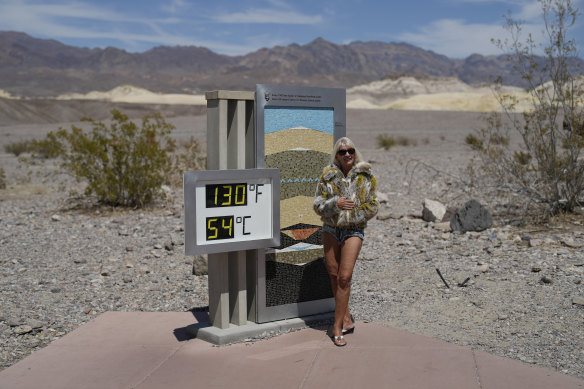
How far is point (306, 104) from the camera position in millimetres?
5562

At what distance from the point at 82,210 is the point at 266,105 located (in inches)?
284

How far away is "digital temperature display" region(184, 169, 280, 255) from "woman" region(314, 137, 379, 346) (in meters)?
0.50

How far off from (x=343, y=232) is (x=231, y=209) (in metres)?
0.91

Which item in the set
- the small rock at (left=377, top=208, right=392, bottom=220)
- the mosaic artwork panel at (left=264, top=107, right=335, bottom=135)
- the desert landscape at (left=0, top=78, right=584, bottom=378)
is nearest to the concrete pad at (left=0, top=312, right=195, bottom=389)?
the desert landscape at (left=0, top=78, right=584, bottom=378)

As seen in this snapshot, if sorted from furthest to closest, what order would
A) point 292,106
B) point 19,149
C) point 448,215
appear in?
point 19,149 < point 448,215 < point 292,106

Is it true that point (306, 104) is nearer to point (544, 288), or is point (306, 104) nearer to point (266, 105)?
point (266, 105)

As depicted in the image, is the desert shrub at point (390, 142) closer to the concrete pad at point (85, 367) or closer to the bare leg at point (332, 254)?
the bare leg at point (332, 254)

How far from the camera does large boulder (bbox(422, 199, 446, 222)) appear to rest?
10109 mm

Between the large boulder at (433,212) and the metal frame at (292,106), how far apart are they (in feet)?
15.1

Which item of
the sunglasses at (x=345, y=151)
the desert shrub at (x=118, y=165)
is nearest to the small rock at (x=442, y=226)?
the sunglasses at (x=345, y=151)

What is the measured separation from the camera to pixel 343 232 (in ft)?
16.7

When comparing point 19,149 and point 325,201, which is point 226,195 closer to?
point 325,201

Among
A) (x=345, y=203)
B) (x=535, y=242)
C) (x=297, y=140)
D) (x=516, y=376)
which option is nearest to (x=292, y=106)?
(x=297, y=140)

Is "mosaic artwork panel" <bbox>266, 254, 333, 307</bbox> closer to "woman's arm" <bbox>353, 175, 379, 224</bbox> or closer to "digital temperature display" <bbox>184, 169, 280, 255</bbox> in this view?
"digital temperature display" <bbox>184, 169, 280, 255</bbox>
